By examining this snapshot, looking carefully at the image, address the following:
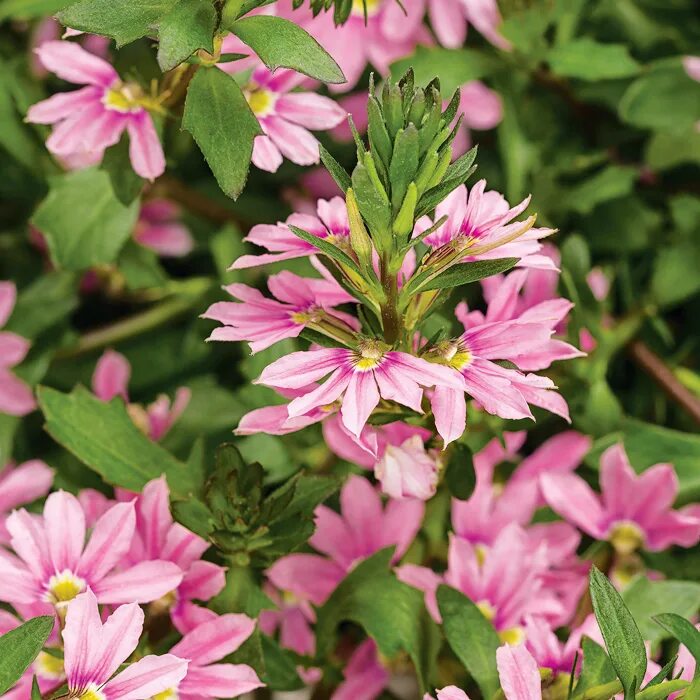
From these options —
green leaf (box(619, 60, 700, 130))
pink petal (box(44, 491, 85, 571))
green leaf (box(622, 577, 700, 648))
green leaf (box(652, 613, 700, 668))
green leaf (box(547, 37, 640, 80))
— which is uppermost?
green leaf (box(547, 37, 640, 80))

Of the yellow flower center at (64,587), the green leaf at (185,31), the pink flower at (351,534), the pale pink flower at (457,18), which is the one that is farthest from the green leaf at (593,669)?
the pale pink flower at (457,18)

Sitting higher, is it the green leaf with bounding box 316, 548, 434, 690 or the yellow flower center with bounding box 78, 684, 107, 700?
the yellow flower center with bounding box 78, 684, 107, 700

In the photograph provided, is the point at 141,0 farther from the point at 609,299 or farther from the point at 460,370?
the point at 609,299

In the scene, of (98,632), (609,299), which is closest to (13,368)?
(98,632)

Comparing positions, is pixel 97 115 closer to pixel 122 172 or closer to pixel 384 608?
pixel 122 172

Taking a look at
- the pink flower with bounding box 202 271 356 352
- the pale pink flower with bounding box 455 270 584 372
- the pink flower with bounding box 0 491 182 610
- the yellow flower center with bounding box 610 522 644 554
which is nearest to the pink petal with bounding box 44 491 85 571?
the pink flower with bounding box 0 491 182 610

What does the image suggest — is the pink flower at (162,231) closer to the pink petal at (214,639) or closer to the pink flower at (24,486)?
the pink flower at (24,486)

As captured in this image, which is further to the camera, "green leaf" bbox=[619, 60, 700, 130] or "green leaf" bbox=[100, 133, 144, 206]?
"green leaf" bbox=[619, 60, 700, 130]

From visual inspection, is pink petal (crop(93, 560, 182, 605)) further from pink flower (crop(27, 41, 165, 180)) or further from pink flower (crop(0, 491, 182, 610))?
pink flower (crop(27, 41, 165, 180))
